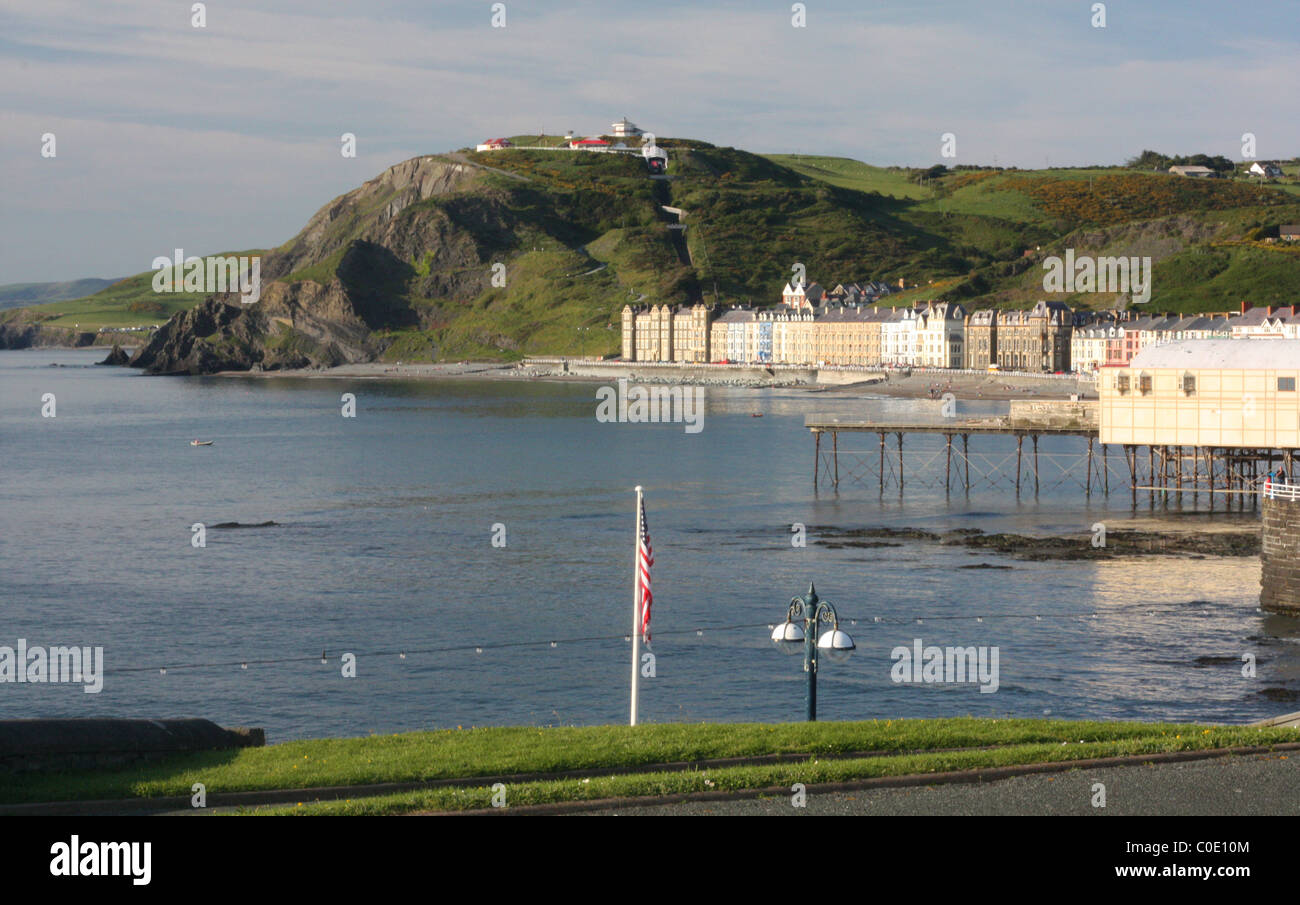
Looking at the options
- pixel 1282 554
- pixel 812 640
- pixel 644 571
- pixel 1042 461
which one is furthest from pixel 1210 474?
pixel 644 571

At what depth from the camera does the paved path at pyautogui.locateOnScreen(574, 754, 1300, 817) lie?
17016 millimetres

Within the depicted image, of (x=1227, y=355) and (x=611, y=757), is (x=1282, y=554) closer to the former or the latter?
(x=1227, y=355)

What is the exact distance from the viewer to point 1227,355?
201 ft

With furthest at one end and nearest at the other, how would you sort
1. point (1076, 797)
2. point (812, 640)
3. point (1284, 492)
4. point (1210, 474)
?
1. point (1210, 474)
2. point (1284, 492)
3. point (812, 640)
4. point (1076, 797)

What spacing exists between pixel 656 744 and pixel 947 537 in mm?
45323

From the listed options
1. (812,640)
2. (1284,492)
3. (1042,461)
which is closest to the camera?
(812,640)

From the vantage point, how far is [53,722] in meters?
20.0

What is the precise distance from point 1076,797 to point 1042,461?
85.4 meters

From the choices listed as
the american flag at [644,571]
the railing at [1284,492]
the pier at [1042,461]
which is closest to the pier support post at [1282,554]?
the railing at [1284,492]

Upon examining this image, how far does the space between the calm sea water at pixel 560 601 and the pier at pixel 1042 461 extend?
8.94 feet

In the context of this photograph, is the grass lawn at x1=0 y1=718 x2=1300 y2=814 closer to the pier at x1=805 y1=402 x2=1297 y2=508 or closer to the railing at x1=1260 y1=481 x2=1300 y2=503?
the railing at x1=1260 y1=481 x2=1300 y2=503

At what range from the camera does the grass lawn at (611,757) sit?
18.0 m

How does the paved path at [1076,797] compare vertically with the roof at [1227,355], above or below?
below

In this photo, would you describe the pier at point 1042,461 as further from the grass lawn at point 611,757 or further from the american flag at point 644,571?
the grass lawn at point 611,757
